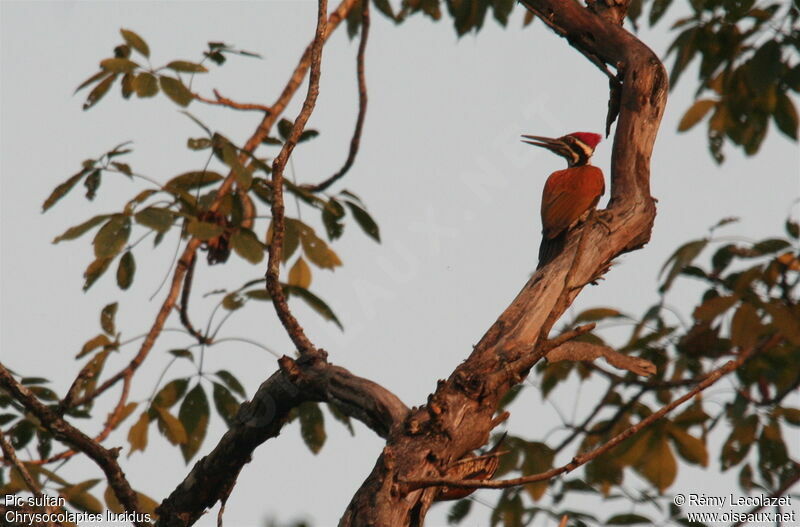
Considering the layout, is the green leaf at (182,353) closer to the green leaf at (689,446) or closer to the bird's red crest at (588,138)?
the green leaf at (689,446)

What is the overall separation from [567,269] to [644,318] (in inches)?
79.8

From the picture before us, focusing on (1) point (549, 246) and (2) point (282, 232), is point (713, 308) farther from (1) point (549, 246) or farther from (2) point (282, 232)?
(2) point (282, 232)

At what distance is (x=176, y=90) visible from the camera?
183 inches

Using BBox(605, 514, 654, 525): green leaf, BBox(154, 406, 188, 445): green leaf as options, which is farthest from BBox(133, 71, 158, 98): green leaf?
BBox(605, 514, 654, 525): green leaf

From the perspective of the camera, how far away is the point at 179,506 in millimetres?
3420

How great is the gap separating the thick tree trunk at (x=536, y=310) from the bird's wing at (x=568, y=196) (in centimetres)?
90

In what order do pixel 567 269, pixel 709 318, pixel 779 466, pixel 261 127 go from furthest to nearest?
pixel 261 127 < pixel 779 466 < pixel 709 318 < pixel 567 269

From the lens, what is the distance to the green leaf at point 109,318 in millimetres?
5012

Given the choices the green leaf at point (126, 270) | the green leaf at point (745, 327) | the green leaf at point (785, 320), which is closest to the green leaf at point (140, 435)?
the green leaf at point (126, 270)

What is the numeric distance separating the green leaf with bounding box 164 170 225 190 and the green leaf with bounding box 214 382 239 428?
105cm

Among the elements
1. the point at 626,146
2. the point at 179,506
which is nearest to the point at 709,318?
the point at 626,146

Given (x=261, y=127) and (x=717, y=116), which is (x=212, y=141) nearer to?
(x=261, y=127)

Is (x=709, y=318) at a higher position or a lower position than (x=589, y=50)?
lower

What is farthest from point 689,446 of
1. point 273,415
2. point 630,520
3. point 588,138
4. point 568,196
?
point 588,138
